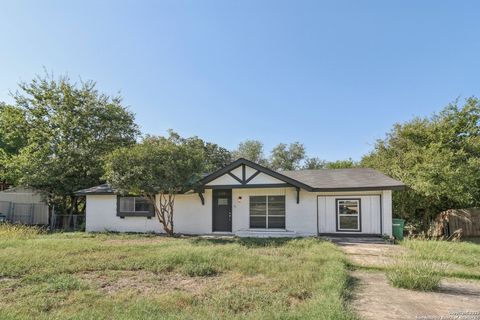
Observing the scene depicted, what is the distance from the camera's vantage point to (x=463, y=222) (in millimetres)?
16641

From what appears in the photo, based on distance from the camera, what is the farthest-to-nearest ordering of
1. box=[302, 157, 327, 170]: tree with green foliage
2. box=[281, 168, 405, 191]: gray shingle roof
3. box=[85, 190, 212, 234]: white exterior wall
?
box=[302, 157, 327, 170]: tree with green foliage
box=[85, 190, 212, 234]: white exterior wall
box=[281, 168, 405, 191]: gray shingle roof

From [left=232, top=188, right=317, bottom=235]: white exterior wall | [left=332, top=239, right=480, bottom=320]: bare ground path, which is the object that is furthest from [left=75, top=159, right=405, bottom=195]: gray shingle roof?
[left=332, top=239, right=480, bottom=320]: bare ground path

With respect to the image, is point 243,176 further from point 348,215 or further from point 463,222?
point 463,222

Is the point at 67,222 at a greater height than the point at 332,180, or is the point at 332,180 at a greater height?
the point at 332,180

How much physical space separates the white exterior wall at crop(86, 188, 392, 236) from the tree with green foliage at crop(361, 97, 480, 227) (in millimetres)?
3176

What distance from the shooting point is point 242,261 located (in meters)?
8.26

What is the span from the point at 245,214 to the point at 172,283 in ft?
28.5

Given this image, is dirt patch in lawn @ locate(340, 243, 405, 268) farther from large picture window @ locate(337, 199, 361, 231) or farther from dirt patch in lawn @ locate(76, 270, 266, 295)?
dirt patch in lawn @ locate(76, 270, 266, 295)

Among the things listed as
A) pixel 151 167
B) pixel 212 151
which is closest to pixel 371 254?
pixel 151 167

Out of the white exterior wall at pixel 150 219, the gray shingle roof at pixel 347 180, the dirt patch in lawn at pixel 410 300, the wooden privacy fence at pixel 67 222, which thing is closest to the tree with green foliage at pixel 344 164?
the gray shingle roof at pixel 347 180

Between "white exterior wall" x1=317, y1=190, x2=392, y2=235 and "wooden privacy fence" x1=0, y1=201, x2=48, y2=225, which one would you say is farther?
"wooden privacy fence" x1=0, y1=201, x2=48, y2=225

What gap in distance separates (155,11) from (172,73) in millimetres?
4451

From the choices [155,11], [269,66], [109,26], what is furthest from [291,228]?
[109,26]

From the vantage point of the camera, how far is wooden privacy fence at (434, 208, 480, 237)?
16594 millimetres
